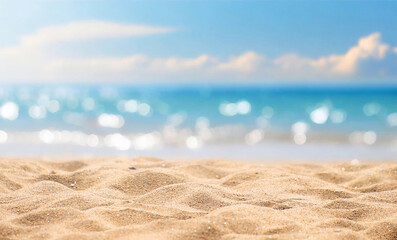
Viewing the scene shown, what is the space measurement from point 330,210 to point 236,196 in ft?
1.94

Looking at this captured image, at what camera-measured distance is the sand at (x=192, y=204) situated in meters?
2.15

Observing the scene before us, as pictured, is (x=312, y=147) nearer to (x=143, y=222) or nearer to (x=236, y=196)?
(x=236, y=196)

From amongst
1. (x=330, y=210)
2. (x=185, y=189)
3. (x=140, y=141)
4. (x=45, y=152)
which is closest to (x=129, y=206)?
(x=185, y=189)

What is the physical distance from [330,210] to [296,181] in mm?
689

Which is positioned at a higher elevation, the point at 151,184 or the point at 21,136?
the point at 21,136

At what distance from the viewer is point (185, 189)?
281 centimetres

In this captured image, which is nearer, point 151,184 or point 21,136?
point 151,184

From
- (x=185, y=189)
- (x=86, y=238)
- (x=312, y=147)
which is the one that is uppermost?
(x=312, y=147)

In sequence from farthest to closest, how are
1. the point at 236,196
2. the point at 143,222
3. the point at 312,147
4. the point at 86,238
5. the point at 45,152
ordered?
the point at 312,147
the point at 45,152
the point at 236,196
the point at 143,222
the point at 86,238

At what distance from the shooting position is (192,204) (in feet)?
8.50

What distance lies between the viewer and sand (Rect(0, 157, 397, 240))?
2148 millimetres

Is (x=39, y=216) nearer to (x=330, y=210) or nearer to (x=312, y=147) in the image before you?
(x=330, y=210)

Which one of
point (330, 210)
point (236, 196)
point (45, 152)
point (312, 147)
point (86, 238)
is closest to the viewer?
point (86, 238)

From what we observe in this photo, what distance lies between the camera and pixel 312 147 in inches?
329
